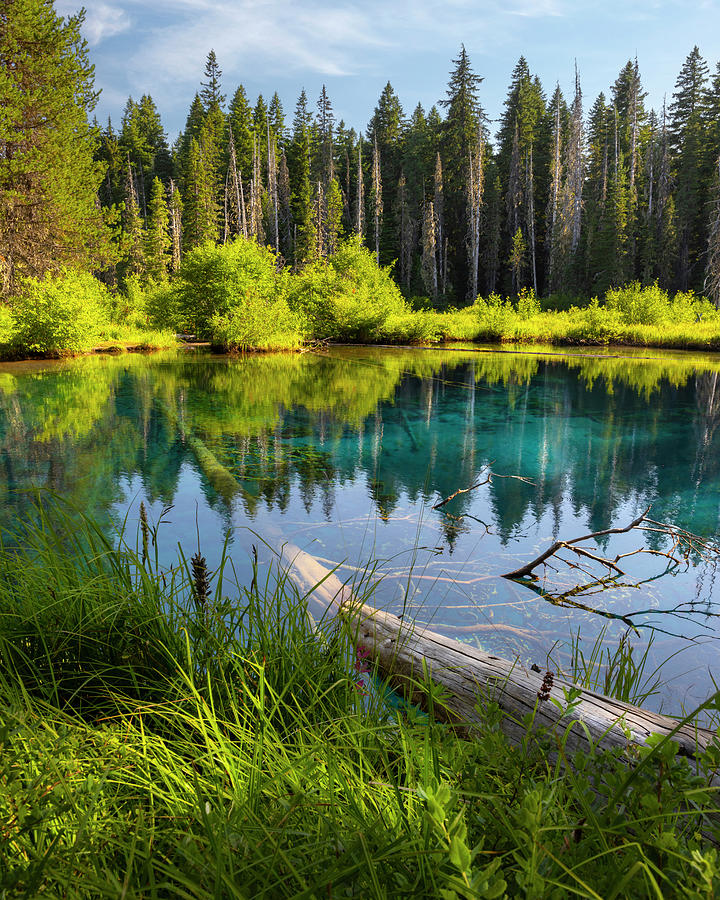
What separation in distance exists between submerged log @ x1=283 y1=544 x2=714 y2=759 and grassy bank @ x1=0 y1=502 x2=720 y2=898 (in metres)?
0.13

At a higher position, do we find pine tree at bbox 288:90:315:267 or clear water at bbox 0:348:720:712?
pine tree at bbox 288:90:315:267

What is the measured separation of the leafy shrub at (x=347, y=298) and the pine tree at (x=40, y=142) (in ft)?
32.0

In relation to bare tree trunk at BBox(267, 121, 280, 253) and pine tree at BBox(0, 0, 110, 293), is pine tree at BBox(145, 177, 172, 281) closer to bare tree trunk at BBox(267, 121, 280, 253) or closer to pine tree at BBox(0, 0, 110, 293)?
bare tree trunk at BBox(267, 121, 280, 253)

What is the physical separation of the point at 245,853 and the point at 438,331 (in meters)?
29.4

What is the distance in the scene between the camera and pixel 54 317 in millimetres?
20281

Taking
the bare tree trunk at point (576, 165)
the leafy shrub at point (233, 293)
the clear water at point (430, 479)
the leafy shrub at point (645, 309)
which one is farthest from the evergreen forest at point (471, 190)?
the clear water at point (430, 479)

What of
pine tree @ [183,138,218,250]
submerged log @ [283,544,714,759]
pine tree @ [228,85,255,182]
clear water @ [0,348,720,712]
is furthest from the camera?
pine tree @ [228,85,255,182]

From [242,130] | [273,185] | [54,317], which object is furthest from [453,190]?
[54,317]

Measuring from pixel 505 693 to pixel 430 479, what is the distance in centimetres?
523

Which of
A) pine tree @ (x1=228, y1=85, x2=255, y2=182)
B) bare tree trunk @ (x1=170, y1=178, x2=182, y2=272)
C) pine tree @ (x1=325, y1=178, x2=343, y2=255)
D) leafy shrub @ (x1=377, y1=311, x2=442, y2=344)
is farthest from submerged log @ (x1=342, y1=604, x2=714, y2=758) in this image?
pine tree @ (x1=228, y1=85, x2=255, y2=182)

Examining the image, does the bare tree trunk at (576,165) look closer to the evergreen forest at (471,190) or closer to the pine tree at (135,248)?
the evergreen forest at (471,190)

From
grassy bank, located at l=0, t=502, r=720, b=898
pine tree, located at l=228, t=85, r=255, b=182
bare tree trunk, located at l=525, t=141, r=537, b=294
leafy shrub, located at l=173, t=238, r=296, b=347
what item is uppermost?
pine tree, located at l=228, t=85, r=255, b=182

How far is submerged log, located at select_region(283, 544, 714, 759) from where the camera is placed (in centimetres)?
191

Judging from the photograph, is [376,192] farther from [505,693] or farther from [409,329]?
[505,693]
